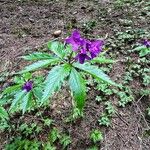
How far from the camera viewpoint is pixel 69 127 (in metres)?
3.21

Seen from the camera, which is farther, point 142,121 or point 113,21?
point 113,21

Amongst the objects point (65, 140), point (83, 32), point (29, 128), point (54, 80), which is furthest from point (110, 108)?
point (83, 32)

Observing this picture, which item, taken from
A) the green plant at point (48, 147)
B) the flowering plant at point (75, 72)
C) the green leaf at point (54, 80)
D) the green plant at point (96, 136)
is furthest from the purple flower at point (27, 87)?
the green plant at point (96, 136)

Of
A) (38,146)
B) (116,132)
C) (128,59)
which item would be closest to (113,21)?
(128,59)

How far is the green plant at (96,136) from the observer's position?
303cm

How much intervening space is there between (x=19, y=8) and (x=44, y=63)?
12.6ft

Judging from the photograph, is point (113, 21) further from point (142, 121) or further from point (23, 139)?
point (23, 139)

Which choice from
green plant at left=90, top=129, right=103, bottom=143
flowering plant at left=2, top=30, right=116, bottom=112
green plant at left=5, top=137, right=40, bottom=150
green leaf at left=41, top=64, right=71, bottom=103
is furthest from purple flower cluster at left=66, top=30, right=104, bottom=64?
green plant at left=5, top=137, right=40, bottom=150

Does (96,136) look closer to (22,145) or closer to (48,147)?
(48,147)

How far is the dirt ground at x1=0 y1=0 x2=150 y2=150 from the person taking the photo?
314cm

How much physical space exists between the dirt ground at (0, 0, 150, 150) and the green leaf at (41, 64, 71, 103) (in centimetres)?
103

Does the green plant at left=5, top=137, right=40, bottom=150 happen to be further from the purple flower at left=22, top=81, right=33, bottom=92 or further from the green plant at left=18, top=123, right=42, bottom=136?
the purple flower at left=22, top=81, right=33, bottom=92

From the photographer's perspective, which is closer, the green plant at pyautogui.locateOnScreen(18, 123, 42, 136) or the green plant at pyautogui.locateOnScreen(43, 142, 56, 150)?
the green plant at pyautogui.locateOnScreen(43, 142, 56, 150)

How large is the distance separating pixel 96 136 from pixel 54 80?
1062mm
